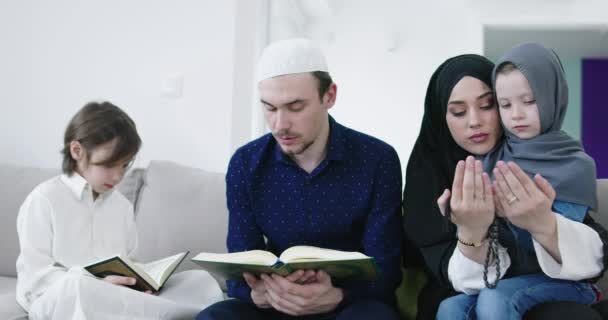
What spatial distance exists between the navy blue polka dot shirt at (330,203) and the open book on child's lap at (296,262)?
15cm

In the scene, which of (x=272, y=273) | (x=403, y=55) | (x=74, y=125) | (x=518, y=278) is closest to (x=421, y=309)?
(x=518, y=278)

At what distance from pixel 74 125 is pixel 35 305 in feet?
1.83

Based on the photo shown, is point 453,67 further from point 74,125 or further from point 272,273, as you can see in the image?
point 74,125

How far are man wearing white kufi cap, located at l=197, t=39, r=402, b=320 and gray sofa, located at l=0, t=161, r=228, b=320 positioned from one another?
0.37 meters

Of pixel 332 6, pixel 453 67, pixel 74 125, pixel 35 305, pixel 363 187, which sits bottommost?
pixel 35 305

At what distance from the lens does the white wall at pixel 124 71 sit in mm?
2682

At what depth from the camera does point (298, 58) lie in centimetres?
158

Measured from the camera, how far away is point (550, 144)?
1427 mm

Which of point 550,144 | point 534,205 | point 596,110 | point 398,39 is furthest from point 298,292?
point 596,110

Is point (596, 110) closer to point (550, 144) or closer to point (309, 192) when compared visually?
point (550, 144)

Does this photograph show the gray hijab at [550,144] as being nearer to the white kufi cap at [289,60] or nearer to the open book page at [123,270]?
the white kufi cap at [289,60]

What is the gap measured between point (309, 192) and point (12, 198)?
127cm

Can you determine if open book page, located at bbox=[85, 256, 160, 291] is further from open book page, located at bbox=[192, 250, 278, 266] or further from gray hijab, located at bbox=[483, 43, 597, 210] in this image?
gray hijab, located at bbox=[483, 43, 597, 210]

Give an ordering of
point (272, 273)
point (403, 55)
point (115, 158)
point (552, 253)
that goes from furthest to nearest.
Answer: point (403, 55)
point (115, 158)
point (272, 273)
point (552, 253)
